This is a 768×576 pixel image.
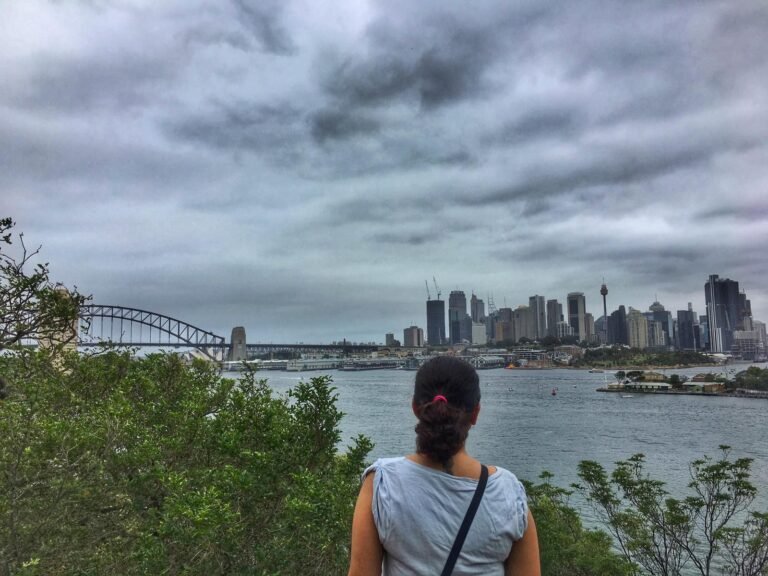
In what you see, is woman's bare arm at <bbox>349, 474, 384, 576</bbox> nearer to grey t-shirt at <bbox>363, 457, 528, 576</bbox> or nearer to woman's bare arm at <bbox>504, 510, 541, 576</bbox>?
grey t-shirt at <bbox>363, 457, 528, 576</bbox>

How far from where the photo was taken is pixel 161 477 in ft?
14.7

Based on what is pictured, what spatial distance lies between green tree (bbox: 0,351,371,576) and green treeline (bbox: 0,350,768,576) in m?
0.01

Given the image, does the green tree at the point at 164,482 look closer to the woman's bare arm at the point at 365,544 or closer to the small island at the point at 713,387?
the woman's bare arm at the point at 365,544

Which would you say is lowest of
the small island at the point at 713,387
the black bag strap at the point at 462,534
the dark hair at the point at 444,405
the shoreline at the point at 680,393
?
the shoreline at the point at 680,393

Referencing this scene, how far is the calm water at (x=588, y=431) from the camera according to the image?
2666 centimetres

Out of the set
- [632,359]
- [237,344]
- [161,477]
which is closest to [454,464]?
[161,477]

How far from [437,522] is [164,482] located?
384 centimetres

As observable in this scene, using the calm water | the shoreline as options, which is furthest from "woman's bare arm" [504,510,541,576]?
the shoreline

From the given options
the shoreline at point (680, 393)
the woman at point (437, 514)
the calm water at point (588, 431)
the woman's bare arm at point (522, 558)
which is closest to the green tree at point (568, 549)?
the woman's bare arm at point (522, 558)

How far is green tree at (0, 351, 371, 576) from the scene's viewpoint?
3.93 m

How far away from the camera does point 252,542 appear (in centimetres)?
498

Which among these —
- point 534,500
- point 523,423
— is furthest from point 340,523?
point 523,423

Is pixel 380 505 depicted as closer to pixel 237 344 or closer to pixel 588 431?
pixel 588 431

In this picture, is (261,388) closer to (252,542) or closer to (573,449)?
(252,542)
